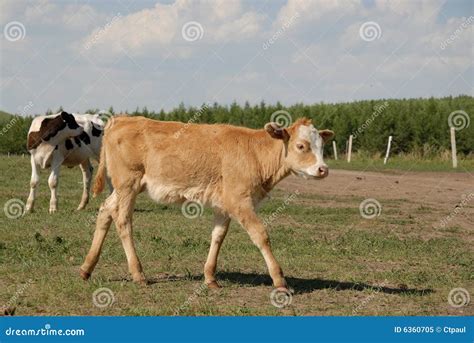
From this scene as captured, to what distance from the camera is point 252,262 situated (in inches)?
463

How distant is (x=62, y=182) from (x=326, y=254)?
1544 cm

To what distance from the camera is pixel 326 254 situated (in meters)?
12.6

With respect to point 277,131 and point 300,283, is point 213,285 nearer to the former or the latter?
point 300,283

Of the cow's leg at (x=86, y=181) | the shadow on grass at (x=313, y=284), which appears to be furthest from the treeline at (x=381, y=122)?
the shadow on grass at (x=313, y=284)

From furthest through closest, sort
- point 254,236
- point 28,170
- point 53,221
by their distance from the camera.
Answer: point 28,170
point 53,221
point 254,236

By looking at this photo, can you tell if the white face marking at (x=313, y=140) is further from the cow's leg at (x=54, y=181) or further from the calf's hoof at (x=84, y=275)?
the cow's leg at (x=54, y=181)

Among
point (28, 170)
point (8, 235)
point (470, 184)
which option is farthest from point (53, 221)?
point (470, 184)

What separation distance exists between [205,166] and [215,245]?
1039mm

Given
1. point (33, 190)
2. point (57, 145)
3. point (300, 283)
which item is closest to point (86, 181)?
point (57, 145)

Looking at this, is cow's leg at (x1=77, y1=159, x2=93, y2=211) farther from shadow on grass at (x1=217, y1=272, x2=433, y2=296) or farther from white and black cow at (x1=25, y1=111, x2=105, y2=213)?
shadow on grass at (x1=217, y1=272, x2=433, y2=296)

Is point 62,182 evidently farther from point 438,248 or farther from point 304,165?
point 304,165

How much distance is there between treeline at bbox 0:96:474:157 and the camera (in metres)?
47.9

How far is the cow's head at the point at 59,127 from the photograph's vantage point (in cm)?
1875

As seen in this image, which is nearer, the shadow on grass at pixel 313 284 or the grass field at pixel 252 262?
the grass field at pixel 252 262
